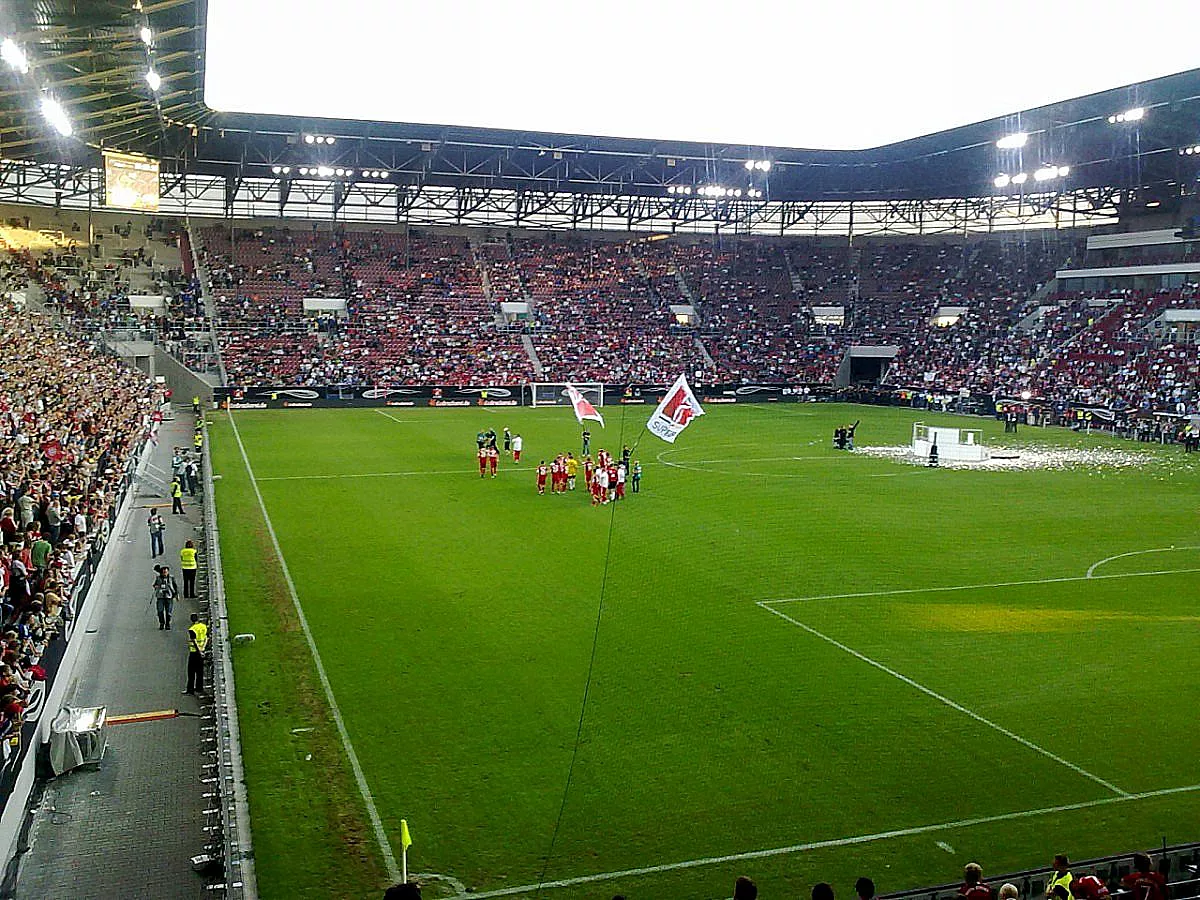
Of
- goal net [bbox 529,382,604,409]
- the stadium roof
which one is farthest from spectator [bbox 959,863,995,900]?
goal net [bbox 529,382,604,409]

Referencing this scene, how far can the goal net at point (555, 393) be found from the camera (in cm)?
6228

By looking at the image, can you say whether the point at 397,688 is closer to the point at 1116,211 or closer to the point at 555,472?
the point at 555,472

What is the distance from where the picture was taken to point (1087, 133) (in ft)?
170

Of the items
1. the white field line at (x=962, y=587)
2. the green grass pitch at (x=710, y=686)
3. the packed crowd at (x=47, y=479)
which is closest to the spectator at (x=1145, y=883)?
the green grass pitch at (x=710, y=686)

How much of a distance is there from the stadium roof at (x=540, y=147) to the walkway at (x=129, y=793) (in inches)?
661

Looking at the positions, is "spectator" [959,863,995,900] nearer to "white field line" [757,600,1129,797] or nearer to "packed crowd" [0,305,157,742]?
"white field line" [757,600,1129,797]

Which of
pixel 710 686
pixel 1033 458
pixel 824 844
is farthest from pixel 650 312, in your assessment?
pixel 824 844

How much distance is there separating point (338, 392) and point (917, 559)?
140 feet

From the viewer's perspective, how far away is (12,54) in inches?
901

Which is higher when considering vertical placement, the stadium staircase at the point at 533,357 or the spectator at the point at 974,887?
the stadium staircase at the point at 533,357

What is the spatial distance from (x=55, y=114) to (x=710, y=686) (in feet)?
90.6

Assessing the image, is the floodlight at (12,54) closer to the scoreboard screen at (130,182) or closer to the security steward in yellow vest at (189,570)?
the scoreboard screen at (130,182)

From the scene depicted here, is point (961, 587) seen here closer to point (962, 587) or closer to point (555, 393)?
point (962, 587)

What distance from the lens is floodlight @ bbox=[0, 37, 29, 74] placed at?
2267 cm
